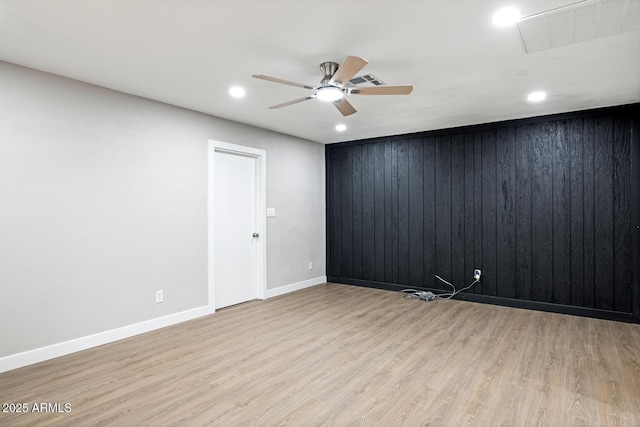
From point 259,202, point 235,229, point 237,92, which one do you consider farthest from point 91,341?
point 237,92

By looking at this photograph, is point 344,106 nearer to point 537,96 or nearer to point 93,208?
point 537,96

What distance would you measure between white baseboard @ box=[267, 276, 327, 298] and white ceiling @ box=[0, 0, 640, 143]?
2.76 meters

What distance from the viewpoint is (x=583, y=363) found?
303 centimetres

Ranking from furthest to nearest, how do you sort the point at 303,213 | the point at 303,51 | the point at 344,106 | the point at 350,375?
the point at 303,213 < the point at 344,106 < the point at 350,375 < the point at 303,51

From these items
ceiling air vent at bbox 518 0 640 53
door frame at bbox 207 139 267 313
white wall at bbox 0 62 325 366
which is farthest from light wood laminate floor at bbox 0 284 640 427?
Result: ceiling air vent at bbox 518 0 640 53

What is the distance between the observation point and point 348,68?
2.46 m

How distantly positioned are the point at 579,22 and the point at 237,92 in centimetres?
285

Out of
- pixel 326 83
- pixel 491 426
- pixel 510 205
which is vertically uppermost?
pixel 326 83

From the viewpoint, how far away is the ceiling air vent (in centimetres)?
212

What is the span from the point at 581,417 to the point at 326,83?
114 inches

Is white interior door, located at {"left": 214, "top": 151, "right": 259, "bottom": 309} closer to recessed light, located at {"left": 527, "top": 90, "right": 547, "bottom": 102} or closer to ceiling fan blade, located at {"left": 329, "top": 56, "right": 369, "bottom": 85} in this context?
ceiling fan blade, located at {"left": 329, "top": 56, "right": 369, "bottom": 85}

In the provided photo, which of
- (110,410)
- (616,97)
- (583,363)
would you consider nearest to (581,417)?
(583,363)

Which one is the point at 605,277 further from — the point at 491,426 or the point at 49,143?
the point at 49,143

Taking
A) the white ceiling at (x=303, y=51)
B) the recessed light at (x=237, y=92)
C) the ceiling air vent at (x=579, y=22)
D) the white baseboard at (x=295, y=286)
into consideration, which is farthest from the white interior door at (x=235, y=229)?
the ceiling air vent at (x=579, y=22)
